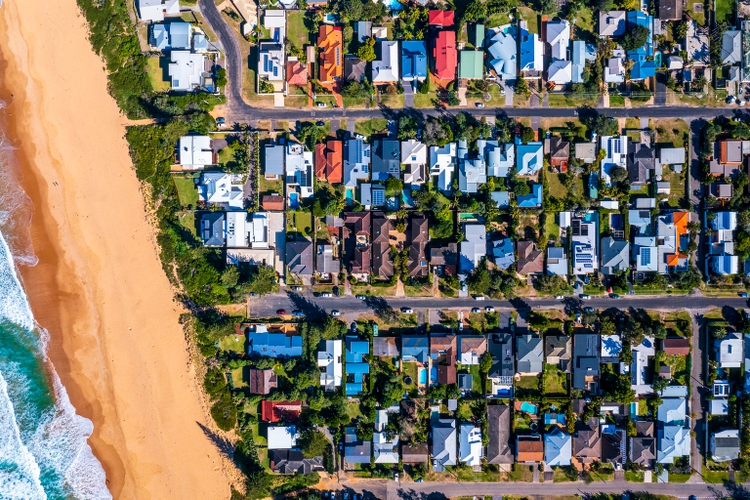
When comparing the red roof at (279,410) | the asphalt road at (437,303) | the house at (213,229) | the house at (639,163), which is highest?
the house at (639,163)

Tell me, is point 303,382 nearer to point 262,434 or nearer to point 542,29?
A: point 262,434

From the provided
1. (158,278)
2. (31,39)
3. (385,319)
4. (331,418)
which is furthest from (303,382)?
(31,39)

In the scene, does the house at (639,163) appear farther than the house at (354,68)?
No

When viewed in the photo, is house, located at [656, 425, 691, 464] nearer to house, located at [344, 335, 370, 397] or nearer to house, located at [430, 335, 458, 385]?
house, located at [430, 335, 458, 385]

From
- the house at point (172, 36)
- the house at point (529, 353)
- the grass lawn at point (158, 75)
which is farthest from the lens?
the grass lawn at point (158, 75)

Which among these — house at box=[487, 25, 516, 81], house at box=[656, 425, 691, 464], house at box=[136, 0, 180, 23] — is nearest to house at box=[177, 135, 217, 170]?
house at box=[136, 0, 180, 23]

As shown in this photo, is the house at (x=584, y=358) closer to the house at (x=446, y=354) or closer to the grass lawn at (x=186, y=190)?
the house at (x=446, y=354)

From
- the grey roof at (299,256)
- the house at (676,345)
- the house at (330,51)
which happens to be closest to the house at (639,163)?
the house at (676,345)
